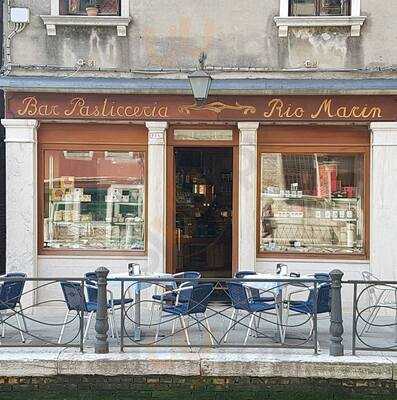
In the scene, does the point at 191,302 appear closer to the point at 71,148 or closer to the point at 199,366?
the point at 199,366

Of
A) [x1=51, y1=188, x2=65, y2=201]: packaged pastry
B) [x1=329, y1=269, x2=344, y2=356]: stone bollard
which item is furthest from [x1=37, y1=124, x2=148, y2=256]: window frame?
[x1=329, y1=269, x2=344, y2=356]: stone bollard

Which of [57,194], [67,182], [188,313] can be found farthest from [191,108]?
[188,313]

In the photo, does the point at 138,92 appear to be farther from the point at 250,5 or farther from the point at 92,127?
the point at 250,5

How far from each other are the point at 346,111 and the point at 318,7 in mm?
1687

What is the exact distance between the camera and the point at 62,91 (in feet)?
34.2

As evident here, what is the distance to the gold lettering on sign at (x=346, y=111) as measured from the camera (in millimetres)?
10500

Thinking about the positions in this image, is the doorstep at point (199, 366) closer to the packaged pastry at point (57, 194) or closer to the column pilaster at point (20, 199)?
the column pilaster at point (20, 199)

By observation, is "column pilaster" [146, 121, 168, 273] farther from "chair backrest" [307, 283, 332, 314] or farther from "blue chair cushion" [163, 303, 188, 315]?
"chair backrest" [307, 283, 332, 314]

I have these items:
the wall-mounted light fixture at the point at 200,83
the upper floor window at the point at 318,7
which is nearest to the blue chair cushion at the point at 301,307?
the wall-mounted light fixture at the point at 200,83

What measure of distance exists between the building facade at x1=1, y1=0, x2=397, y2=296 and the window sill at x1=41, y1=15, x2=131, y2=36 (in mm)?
25

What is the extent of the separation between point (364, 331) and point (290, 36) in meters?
4.55

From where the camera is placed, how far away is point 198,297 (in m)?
8.30

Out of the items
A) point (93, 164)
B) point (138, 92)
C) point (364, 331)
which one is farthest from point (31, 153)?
point (364, 331)

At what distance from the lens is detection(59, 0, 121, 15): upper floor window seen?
10.8m
